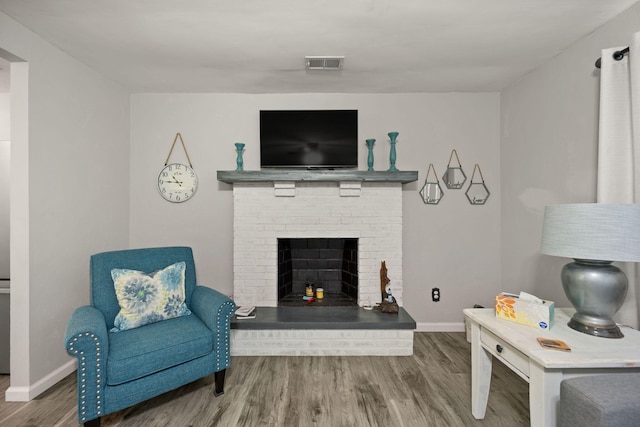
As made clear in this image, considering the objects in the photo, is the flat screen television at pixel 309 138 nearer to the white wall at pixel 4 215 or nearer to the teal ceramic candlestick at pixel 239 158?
the teal ceramic candlestick at pixel 239 158

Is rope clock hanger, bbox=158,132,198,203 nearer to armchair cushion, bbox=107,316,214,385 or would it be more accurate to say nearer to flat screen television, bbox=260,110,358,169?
flat screen television, bbox=260,110,358,169

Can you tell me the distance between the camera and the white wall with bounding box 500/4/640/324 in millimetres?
2182

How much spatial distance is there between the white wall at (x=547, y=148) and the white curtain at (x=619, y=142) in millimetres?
228

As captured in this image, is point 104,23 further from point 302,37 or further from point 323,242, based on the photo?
point 323,242

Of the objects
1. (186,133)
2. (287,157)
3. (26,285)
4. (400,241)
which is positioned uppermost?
(186,133)

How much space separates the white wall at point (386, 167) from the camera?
329 cm

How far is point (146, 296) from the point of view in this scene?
2146 mm

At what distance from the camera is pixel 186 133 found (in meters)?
3.29

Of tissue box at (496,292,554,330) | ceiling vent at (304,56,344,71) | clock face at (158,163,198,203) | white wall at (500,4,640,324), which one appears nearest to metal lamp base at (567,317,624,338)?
tissue box at (496,292,554,330)

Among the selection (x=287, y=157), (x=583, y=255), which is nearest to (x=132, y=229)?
(x=287, y=157)

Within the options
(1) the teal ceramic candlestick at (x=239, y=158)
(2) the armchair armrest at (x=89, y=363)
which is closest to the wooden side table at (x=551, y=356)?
(2) the armchair armrest at (x=89, y=363)

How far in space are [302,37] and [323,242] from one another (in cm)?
195

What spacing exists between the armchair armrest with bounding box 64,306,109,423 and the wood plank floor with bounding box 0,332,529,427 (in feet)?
1.03

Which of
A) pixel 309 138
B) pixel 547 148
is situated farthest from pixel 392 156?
pixel 547 148
